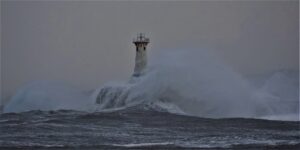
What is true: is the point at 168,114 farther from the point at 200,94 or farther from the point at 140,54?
the point at 140,54

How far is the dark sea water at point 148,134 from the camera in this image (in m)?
15.6

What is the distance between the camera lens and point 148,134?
18281 mm

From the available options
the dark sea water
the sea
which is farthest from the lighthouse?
the dark sea water

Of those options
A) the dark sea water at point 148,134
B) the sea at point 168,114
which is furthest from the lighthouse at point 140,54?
the dark sea water at point 148,134

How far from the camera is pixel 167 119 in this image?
24.4 m

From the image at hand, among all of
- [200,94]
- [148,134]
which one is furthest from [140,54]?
[148,134]

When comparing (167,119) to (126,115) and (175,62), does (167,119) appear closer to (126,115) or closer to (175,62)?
(126,115)

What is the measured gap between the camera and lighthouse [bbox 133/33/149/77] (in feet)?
140

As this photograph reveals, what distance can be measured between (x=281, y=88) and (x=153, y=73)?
30.5ft

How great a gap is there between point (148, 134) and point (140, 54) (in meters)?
24.9

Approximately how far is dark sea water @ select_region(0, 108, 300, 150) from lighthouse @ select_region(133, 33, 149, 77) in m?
18.1

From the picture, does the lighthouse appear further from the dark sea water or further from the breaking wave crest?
the dark sea water

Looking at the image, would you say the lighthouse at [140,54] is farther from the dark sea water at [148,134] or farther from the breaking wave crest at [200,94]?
the dark sea water at [148,134]

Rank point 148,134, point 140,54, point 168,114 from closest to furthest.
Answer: point 148,134, point 168,114, point 140,54
